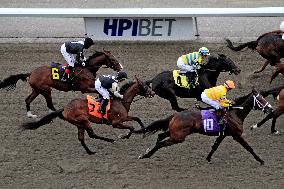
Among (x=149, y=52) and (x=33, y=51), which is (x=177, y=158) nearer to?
(x=149, y=52)

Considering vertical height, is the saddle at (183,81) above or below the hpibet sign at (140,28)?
below

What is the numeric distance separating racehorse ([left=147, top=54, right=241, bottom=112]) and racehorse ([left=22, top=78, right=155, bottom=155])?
654 millimetres

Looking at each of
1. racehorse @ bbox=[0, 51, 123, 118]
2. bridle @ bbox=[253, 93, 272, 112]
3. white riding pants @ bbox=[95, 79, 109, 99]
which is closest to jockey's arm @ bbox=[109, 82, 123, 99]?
white riding pants @ bbox=[95, 79, 109, 99]

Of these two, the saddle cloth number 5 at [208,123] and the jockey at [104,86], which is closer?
the saddle cloth number 5 at [208,123]

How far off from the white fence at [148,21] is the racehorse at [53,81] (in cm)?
327

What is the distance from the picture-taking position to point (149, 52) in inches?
517

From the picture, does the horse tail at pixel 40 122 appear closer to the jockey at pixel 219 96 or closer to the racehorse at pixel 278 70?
the jockey at pixel 219 96

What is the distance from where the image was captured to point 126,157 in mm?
9039

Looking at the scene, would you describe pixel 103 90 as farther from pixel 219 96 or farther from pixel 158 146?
pixel 219 96

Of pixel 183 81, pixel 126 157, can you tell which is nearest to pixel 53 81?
pixel 126 157

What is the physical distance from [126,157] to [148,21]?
18.0 feet

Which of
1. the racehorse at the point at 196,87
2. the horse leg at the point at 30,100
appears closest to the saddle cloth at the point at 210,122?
the racehorse at the point at 196,87

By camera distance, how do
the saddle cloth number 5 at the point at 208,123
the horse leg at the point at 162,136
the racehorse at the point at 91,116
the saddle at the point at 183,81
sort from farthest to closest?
1. the saddle at the point at 183,81
2. the racehorse at the point at 91,116
3. the horse leg at the point at 162,136
4. the saddle cloth number 5 at the point at 208,123

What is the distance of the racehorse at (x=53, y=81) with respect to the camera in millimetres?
10203
